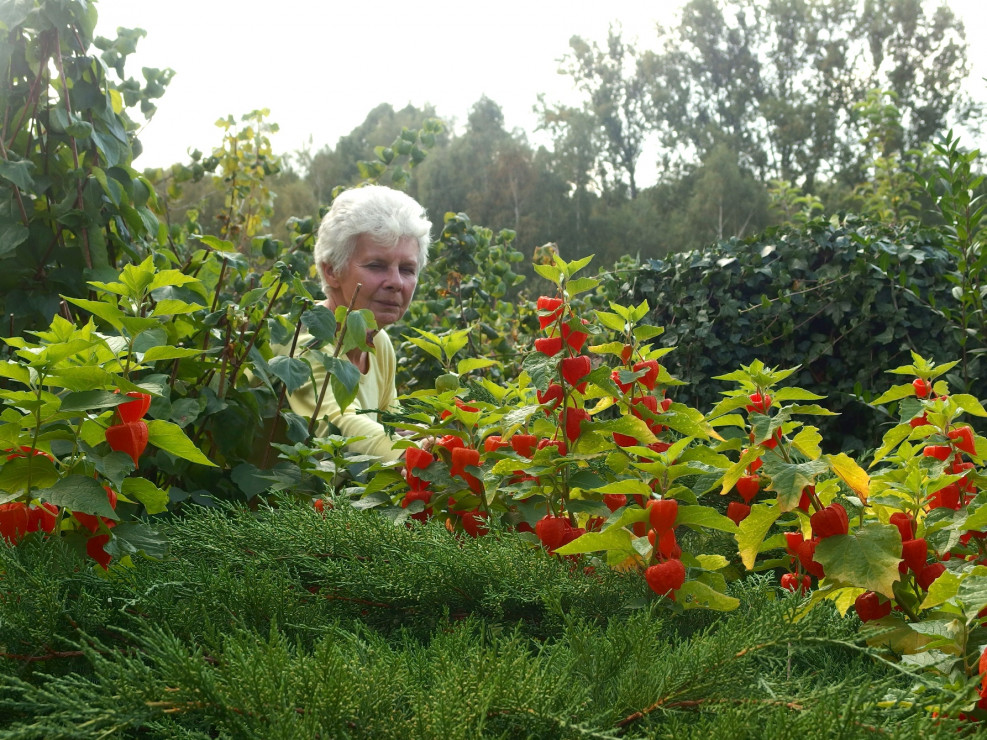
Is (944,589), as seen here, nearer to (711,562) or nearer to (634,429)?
(711,562)

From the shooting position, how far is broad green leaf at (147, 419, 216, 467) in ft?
3.69

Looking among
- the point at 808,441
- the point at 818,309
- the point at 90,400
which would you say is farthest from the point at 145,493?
the point at 818,309

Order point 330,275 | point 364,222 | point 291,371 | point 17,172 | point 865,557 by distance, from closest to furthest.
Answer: point 865,557 < point 291,371 < point 17,172 < point 364,222 < point 330,275

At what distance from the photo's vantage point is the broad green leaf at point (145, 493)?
1.13 metres

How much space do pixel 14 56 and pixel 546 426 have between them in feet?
5.68

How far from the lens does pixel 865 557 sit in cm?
93

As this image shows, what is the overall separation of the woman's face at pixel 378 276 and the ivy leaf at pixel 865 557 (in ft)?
7.23

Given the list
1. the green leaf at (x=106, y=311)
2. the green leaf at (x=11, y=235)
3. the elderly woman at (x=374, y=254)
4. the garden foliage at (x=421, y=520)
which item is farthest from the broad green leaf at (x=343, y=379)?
the elderly woman at (x=374, y=254)

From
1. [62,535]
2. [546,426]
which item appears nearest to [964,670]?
[546,426]

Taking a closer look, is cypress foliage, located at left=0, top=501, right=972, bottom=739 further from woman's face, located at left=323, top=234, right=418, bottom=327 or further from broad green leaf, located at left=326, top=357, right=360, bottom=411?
woman's face, located at left=323, top=234, right=418, bottom=327

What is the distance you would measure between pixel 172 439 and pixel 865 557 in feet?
2.88

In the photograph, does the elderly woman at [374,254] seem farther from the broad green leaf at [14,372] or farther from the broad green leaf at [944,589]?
the broad green leaf at [944,589]

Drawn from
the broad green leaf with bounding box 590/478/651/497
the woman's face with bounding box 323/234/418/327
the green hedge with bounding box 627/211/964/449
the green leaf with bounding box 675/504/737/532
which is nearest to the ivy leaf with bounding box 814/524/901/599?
the green leaf with bounding box 675/504/737/532

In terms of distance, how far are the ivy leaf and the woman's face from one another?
2205 millimetres
